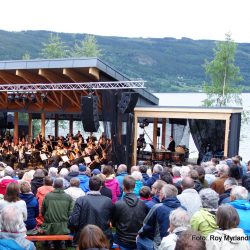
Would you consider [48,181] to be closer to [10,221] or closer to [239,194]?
[10,221]

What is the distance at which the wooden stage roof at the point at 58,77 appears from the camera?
12.4 metres

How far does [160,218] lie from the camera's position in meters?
3.86

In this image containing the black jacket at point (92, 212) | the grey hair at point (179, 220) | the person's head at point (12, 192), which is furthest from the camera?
the person's head at point (12, 192)

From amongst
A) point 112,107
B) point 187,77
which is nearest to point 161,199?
point 112,107

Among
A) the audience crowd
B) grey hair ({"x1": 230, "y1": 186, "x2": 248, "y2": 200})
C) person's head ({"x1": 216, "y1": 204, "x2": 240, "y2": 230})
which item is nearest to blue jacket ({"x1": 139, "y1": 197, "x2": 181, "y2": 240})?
the audience crowd

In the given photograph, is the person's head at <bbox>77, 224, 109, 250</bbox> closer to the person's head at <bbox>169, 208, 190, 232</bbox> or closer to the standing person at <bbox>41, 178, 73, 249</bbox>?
the person's head at <bbox>169, 208, 190, 232</bbox>

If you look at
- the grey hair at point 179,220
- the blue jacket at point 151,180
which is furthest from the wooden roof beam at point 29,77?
the grey hair at point 179,220

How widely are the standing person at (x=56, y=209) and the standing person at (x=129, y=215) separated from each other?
93 cm

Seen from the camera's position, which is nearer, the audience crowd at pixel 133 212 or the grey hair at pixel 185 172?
the audience crowd at pixel 133 212

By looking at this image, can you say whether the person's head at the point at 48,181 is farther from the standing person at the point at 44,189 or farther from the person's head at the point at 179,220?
the person's head at the point at 179,220

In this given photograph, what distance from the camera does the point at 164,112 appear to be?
43.5 ft

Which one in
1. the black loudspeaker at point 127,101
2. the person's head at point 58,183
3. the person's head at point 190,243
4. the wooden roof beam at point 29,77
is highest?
the wooden roof beam at point 29,77

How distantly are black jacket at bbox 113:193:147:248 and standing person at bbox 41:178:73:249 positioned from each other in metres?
0.95

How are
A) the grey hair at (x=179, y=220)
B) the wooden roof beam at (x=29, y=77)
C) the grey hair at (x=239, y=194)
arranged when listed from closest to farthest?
the grey hair at (x=179, y=220) < the grey hair at (x=239, y=194) < the wooden roof beam at (x=29, y=77)
